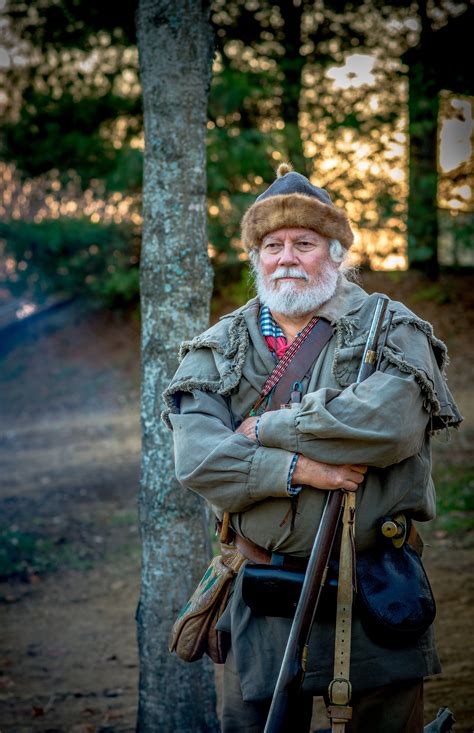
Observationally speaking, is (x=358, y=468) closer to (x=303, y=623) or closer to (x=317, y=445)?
(x=317, y=445)

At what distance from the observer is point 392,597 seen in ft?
8.95

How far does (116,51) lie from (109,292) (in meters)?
6.07

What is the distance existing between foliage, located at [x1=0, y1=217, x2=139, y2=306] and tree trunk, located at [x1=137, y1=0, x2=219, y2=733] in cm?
1252

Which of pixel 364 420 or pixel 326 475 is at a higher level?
pixel 364 420

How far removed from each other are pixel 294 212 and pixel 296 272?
0.80 ft

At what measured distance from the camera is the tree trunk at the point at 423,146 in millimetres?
6492

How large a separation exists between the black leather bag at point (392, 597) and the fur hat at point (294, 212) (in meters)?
1.28

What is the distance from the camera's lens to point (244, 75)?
11000mm

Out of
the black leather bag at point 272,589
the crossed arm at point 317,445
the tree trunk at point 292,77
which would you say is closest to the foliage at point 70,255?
the tree trunk at point 292,77

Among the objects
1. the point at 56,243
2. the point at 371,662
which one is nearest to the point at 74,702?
the point at 371,662

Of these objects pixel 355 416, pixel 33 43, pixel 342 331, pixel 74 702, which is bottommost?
pixel 74 702

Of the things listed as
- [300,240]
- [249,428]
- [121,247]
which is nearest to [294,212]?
[300,240]

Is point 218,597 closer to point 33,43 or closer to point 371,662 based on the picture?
point 371,662

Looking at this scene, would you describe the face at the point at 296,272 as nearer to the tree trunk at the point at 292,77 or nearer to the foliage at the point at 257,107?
the foliage at the point at 257,107
